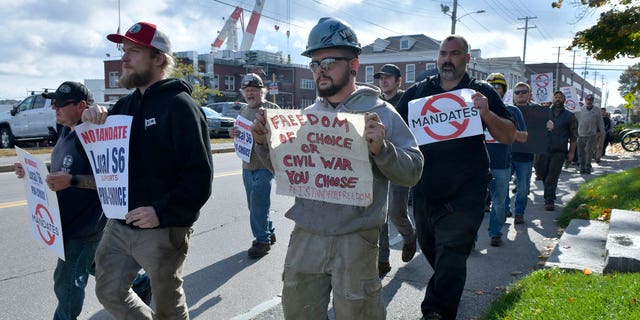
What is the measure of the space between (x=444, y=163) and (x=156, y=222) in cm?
216

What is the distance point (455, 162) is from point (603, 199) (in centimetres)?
589

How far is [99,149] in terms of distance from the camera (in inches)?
119

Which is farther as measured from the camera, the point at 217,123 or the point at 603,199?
the point at 217,123

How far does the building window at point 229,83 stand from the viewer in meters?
61.9

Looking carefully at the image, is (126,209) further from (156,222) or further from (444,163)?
(444,163)

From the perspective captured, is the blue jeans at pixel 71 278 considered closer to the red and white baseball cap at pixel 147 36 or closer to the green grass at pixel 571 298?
the red and white baseball cap at pixel 147 36

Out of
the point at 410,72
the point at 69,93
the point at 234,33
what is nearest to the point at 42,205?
the point at 69,93

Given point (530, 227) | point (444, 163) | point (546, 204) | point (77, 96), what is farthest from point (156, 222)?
point (546, 204)

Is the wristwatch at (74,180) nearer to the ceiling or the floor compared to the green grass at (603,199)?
nearer to the ceiling

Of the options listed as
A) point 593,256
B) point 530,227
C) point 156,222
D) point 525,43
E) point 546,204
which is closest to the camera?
point 156,222

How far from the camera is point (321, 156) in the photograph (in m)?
2.61

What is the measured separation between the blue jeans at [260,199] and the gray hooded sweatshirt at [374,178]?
3.12 m

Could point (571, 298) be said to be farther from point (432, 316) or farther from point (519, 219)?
point (519, 219)

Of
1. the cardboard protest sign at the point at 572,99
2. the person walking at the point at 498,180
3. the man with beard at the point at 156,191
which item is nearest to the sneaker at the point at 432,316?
the man with beard at the point at 156,191
